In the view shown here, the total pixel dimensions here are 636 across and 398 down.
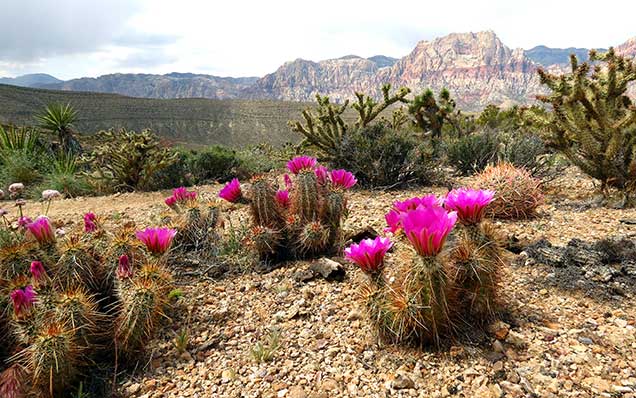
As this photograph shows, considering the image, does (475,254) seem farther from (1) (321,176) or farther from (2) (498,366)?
(1) (321,176)

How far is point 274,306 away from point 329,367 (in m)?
0.88

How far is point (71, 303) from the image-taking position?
7.80ft

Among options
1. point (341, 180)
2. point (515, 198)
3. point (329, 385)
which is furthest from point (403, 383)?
point (515, 198)

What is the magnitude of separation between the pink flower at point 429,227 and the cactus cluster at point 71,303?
5.13ft

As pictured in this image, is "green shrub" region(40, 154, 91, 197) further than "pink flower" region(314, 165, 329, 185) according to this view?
Yes

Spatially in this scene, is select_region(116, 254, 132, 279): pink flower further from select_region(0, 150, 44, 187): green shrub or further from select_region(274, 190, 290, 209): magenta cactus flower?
select_region(0, 150, 44, 187): green shrub

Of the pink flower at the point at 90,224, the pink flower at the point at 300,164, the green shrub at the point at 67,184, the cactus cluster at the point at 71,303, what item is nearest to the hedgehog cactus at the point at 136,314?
the cactus cluster at the point at 71,303

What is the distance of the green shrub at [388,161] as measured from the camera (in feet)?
22.1

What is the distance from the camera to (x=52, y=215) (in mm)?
6414

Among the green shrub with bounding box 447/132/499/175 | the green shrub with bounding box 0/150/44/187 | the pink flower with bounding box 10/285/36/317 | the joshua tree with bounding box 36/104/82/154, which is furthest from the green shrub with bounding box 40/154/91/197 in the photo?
the green shrub with bounding box 447/132/499/175

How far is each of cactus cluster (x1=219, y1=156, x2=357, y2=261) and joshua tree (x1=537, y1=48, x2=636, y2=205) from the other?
347 centimetres

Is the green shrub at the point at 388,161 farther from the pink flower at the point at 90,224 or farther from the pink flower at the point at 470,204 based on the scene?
the pink flower at the point at 90,224

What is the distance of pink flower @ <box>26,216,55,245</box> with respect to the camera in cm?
285

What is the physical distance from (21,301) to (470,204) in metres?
2.56
